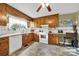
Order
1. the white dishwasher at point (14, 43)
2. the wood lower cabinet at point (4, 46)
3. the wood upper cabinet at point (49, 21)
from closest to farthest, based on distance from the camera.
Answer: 1. the wood lower cabinet at point (4, 46)
2. the white dishwasher at point (14, 43)
3. the wood upper cabinet at point (49, 21)

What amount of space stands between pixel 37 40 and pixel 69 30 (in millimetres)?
701

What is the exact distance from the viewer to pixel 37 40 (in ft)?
8.18

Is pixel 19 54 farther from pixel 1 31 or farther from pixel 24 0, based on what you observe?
pixel 24 0

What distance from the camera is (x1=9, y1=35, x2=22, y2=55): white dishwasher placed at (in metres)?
2.31

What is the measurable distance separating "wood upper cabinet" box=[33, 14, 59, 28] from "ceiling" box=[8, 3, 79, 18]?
0.08 m

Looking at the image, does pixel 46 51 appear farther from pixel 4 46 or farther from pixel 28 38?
pixel 4 46

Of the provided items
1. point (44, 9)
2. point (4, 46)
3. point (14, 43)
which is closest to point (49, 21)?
point (44, 9)

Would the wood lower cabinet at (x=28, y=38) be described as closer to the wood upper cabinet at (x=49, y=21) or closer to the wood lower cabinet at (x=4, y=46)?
the wood upper cabinet at (x=49, y=21)

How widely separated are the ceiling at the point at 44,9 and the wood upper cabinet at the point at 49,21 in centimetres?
8

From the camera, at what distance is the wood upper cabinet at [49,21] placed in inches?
95.2

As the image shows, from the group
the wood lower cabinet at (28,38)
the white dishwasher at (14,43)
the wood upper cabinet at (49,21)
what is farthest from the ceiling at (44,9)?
the white dishwasher at (14,43)

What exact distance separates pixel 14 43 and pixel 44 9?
36.7 inches

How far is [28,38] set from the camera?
96.9 inches

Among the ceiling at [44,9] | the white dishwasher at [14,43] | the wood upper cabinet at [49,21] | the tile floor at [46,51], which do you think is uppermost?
the ceiling at [44,9]
